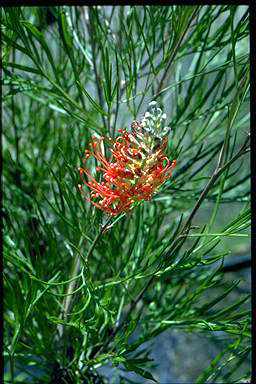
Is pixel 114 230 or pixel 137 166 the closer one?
pixel 137 166

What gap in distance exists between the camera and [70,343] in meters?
0.55

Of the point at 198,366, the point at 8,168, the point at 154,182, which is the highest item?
the point at 8,168

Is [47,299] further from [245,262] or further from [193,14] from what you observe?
[245,262]

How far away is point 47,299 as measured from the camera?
500 mm

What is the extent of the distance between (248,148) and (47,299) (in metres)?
0.21

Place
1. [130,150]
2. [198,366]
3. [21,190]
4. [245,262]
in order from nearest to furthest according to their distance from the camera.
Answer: [130,150]
[21,190]
[198,366]
[245,262]

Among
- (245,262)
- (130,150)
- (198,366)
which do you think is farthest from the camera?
(245,262)

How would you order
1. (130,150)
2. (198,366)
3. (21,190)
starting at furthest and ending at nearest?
(198,366), (21,190), (130,150)

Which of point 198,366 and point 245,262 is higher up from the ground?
point 245,262

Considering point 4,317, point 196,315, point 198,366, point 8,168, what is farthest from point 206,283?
point 198,366
